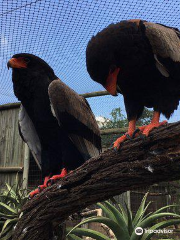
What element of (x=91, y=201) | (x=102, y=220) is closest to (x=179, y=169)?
(x=91, y=201)

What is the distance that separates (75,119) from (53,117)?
28 centimetres

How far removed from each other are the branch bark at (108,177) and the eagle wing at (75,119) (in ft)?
3.25

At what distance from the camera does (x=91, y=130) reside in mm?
3445

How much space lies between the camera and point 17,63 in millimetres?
3285

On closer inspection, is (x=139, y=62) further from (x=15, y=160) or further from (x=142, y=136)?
(x=15, y=160)

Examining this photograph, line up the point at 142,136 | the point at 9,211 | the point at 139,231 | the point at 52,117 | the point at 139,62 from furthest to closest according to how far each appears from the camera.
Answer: the point at 9,211 < the point at 52,117 < the point at 139,231 < the point at 139,62 < the point at 142,136

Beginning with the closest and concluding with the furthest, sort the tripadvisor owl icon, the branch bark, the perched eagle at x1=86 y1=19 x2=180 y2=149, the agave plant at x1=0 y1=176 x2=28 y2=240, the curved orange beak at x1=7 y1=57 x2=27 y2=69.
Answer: the branch bark < the perched eagle at x1=86 y1=19 x2=180 y2=149 < the tripadvisor owl icon < the agave plant at x1=0 y1=176 x2=28 y2=240 < the curved orange beak at x1=7 y1=57 x2=27 y2=69

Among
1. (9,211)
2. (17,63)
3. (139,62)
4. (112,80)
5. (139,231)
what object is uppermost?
(17,63)

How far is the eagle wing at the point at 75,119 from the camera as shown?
307 centimetres

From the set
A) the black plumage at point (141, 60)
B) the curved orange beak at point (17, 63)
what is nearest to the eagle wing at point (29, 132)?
the curved orange beak at point (17, 63)

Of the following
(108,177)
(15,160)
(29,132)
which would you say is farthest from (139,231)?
(15,160)

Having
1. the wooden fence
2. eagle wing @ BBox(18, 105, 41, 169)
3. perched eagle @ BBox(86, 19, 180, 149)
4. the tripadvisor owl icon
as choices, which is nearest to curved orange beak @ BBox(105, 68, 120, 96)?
perched eagle @ BBox(86, 19, 180, 149)

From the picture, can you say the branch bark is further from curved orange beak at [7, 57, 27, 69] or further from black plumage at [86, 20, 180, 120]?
curved orange beak at [7, 57, 27, 69]

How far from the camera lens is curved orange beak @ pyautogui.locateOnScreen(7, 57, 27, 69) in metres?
3.26
